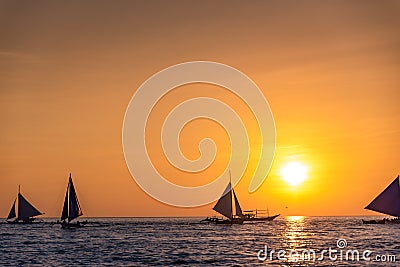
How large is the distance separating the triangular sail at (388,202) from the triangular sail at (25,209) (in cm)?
9079

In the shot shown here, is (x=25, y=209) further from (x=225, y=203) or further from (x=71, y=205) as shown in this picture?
(x=225, y=203)

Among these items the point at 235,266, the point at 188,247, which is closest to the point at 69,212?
the point at 188,247

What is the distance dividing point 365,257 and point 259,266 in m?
15.3

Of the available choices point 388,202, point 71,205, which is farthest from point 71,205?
point 388,202

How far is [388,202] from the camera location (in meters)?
139

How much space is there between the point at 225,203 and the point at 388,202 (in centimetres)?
4041

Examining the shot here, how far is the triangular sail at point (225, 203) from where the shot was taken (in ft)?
522

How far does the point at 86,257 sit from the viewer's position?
80.4m
